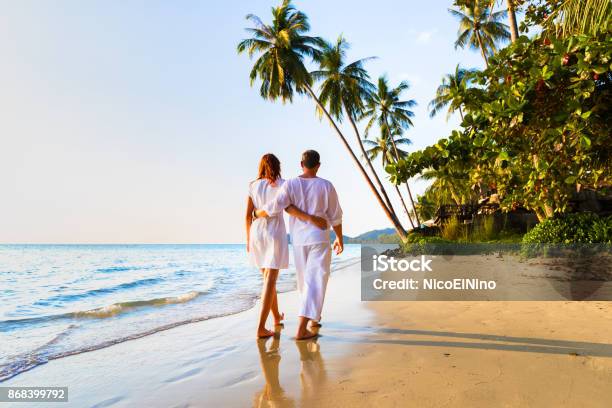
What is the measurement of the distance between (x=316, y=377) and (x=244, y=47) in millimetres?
22767

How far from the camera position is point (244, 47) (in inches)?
896

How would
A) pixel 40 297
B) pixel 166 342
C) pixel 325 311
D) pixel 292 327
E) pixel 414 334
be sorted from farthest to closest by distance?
pixel 40 297, pixel 325 311, pixel 292 327, pixel 166 342, pixel 414 334

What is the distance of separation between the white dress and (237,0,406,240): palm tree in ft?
57.9

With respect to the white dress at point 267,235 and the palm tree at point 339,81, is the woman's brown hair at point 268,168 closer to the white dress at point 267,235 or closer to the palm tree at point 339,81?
the white dress at point 267,235

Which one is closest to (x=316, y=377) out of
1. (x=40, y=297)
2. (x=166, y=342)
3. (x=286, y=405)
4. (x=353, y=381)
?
(x=353, y=381)

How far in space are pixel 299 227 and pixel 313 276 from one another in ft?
1.68

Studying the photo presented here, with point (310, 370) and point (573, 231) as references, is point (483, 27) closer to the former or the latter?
point (573, 231)

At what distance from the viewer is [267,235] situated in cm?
412

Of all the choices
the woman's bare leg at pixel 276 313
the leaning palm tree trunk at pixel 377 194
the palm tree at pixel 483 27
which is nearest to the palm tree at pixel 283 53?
the leaning palm tree trunk at pixel 377 194

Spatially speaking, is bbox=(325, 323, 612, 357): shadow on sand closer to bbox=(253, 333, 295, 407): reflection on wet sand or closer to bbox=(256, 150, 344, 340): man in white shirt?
bbox=(256, 150, 344, 340): man in white shirt

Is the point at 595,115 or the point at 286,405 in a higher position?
the point at 595,115

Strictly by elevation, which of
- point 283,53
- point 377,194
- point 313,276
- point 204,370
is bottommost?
point 204,370

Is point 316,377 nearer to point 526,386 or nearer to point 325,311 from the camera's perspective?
point 526,386

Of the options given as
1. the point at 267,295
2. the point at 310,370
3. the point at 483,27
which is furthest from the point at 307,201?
the point at 483,27
